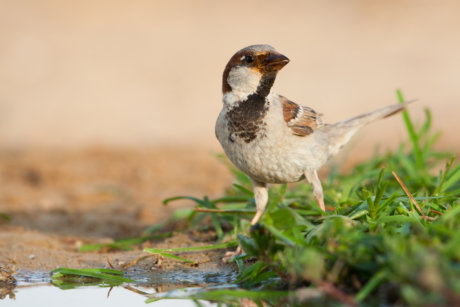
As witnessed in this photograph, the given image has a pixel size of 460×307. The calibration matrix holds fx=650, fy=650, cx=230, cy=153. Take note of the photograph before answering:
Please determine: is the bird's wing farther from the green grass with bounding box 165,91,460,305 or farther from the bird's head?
the green grass with bounding box 165,91,460,305

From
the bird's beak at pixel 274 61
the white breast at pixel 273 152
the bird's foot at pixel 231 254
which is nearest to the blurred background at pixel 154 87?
the bird's foot at pixel 231 254

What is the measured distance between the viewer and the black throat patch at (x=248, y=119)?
15.0ft

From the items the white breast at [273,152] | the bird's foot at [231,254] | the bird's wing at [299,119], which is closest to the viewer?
the bird's foot at [231,254]

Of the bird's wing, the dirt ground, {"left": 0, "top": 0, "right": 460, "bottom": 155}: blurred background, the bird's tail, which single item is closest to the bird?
the bird's wing

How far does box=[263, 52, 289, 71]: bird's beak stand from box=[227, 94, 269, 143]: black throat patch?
246 millimetres

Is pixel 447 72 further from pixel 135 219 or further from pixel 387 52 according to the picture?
pixel 135 219

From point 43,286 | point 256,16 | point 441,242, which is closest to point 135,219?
point 43,286

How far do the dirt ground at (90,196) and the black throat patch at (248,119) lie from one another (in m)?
0.92

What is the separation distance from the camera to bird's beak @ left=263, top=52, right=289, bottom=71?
14.9 ft

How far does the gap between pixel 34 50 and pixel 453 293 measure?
15.2 metres

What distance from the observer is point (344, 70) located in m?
15.3

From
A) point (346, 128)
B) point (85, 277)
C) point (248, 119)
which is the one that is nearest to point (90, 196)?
point (85, 277)

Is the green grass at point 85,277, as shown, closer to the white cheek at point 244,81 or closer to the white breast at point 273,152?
the white breast at point 273,152

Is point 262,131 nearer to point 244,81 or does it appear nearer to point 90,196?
point 244,81
